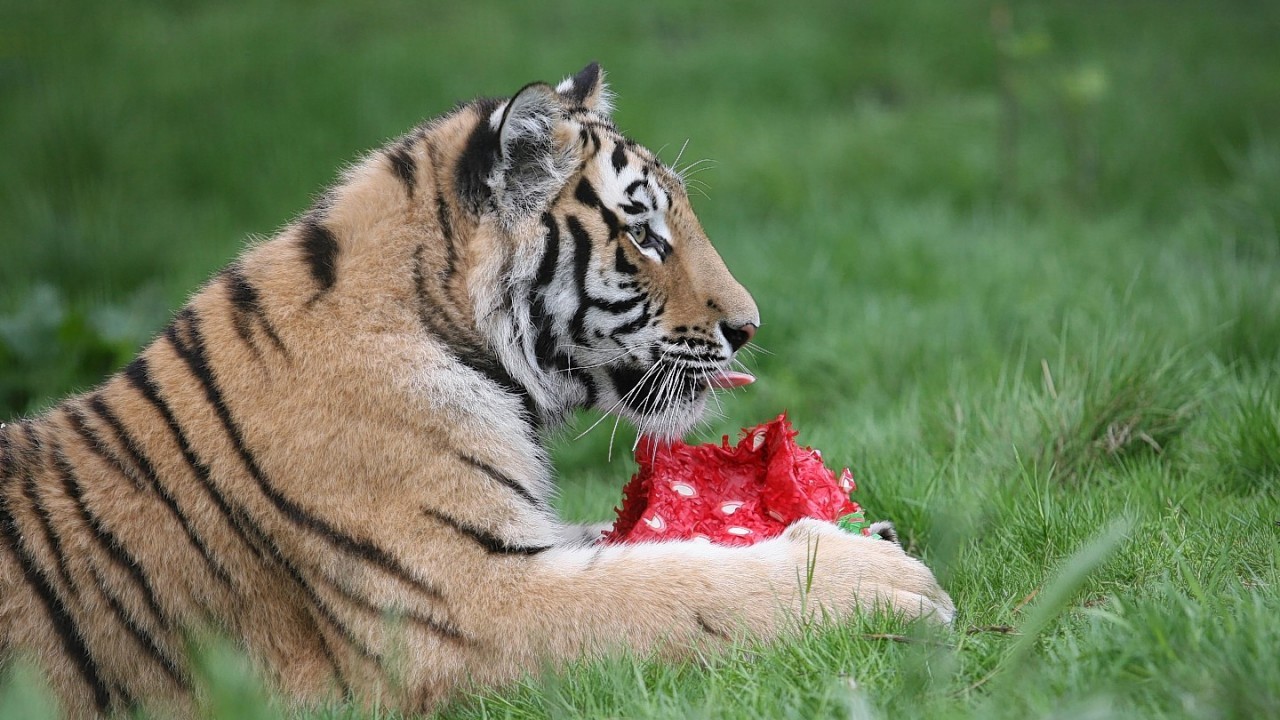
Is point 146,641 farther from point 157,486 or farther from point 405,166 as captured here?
point 405,166

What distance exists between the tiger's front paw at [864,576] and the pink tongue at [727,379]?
20.7 inches

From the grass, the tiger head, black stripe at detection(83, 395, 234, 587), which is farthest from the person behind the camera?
the tiger head

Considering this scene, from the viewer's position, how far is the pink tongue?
326 centimetres

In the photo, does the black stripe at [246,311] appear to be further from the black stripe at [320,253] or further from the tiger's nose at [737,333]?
the tiger's nose at [737,333]

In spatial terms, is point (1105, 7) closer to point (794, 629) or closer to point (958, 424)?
point (958, 424)

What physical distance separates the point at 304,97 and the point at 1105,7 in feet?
23.9

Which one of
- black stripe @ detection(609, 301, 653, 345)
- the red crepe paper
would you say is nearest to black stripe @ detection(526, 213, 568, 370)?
black stripe @ detection(609, 301, 653, 345)

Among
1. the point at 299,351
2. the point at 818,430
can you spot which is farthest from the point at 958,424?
the point at 299,351

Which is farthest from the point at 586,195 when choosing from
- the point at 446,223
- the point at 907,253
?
the point at 907,253

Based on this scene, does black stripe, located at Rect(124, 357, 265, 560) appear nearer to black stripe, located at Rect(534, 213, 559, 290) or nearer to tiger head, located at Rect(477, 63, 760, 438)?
tiger head, located at Rect(477, 63, 760, 438)

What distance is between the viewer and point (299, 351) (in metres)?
2.89

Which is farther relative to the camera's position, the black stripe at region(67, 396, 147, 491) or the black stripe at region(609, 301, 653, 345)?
the black stripe at region(609, 301, 653, 345)

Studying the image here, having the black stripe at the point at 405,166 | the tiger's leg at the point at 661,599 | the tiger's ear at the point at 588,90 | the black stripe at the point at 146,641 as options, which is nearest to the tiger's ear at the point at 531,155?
the black stripe at the point at 405,166

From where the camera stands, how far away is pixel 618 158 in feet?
10.5
